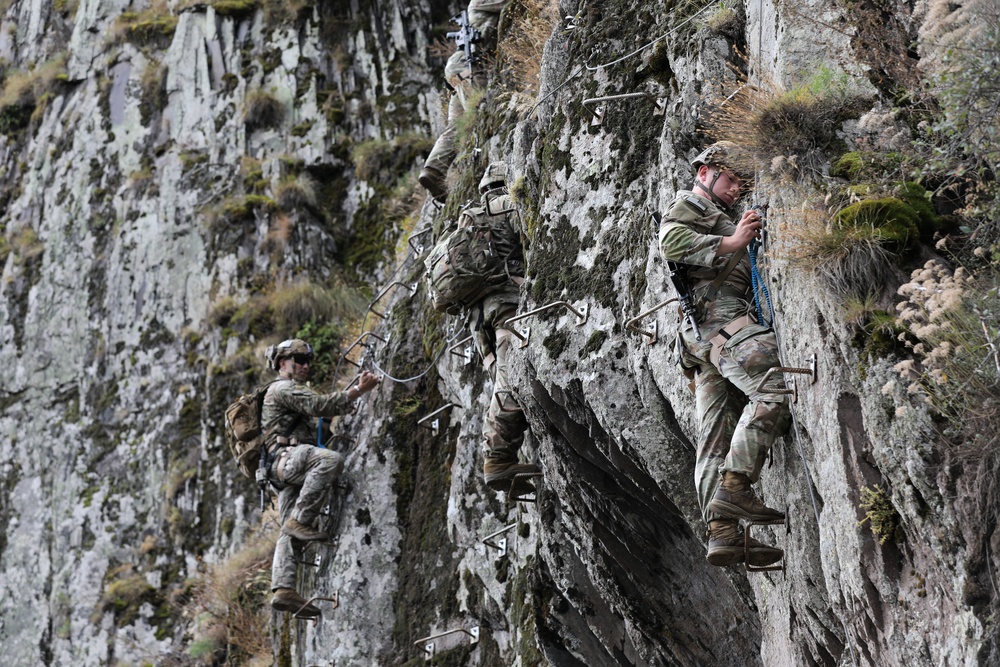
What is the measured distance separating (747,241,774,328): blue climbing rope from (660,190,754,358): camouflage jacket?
0.06m

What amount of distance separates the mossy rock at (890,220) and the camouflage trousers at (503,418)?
13.6 ft

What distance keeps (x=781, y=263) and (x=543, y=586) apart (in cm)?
439

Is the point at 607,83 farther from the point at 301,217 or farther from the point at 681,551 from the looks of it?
the point at 301,217

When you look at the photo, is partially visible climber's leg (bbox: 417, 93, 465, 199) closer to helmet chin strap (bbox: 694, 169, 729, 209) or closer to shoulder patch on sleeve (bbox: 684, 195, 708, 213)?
helmet chin strap (bbox: 694, 169, 729, 209)

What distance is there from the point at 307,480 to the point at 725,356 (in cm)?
689

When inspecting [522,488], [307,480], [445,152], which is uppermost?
[445,152]

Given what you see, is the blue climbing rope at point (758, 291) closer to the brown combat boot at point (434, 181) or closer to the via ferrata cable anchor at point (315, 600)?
the via ferrata cable anchor at point (315, 600)

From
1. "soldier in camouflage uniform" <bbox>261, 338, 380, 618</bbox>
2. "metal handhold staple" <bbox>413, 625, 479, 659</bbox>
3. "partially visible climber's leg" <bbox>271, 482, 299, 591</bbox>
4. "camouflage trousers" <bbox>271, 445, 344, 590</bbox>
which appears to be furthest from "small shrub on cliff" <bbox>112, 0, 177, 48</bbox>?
"metal handhold staple" <bbox>413, 625, 479, 659</bbox>

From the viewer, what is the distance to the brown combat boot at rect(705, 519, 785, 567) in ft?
21.0

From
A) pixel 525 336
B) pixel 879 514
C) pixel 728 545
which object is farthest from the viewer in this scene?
pixel 525 336

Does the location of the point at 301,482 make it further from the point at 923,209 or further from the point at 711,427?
the point at 923,209

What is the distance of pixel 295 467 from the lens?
12453mm

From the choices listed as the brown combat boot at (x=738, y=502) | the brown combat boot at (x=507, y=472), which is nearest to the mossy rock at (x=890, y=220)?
the brown combat boot at (x=738, y=502)

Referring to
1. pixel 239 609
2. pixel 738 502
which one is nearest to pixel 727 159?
pixel 738 502
